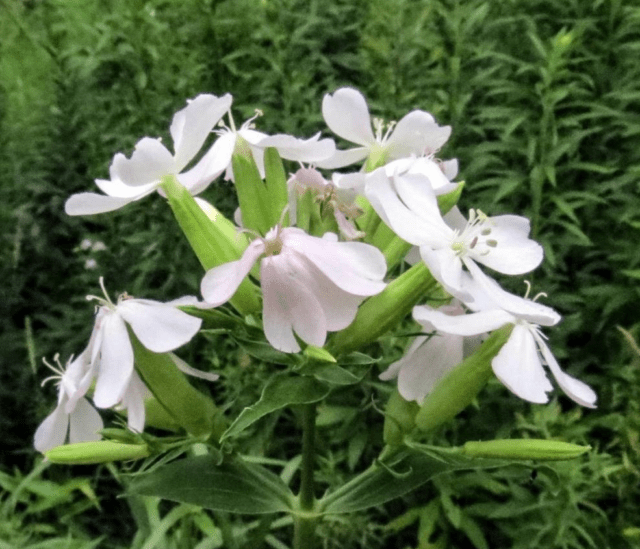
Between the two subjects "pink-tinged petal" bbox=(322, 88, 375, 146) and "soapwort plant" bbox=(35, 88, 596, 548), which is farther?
"pink-tinged petal" bbox=(322, 88, 375, 146)

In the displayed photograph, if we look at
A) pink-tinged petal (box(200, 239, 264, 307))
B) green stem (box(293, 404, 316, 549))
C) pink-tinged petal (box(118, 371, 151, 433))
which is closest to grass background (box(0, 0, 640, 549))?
green stem (box(293, 404, 316, 549))

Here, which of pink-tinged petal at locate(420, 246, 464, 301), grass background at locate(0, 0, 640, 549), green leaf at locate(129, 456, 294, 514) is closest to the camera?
pink-tinged petal at locate(420, 246, 464, 301)

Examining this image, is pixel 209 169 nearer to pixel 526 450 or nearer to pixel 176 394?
pixel 176 394

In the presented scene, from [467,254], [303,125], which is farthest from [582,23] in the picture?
[467,254]

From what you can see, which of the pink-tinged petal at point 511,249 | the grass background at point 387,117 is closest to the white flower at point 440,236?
the pink-tinged petal at point 511,249

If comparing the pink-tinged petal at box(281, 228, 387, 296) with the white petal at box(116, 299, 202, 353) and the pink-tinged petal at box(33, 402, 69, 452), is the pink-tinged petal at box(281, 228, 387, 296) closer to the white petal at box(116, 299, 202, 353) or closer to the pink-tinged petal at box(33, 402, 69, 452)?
the white petal at box(116, 299, 202, 353)

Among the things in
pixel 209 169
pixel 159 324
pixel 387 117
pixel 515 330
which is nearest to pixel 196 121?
pixel 209 169

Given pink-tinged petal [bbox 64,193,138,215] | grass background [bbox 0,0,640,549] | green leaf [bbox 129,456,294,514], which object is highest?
pink-tinged petal [bbox 64,193,138,215]

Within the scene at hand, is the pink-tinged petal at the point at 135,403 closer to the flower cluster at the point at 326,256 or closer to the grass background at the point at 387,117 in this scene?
the flower cluster at the point at 326,256
